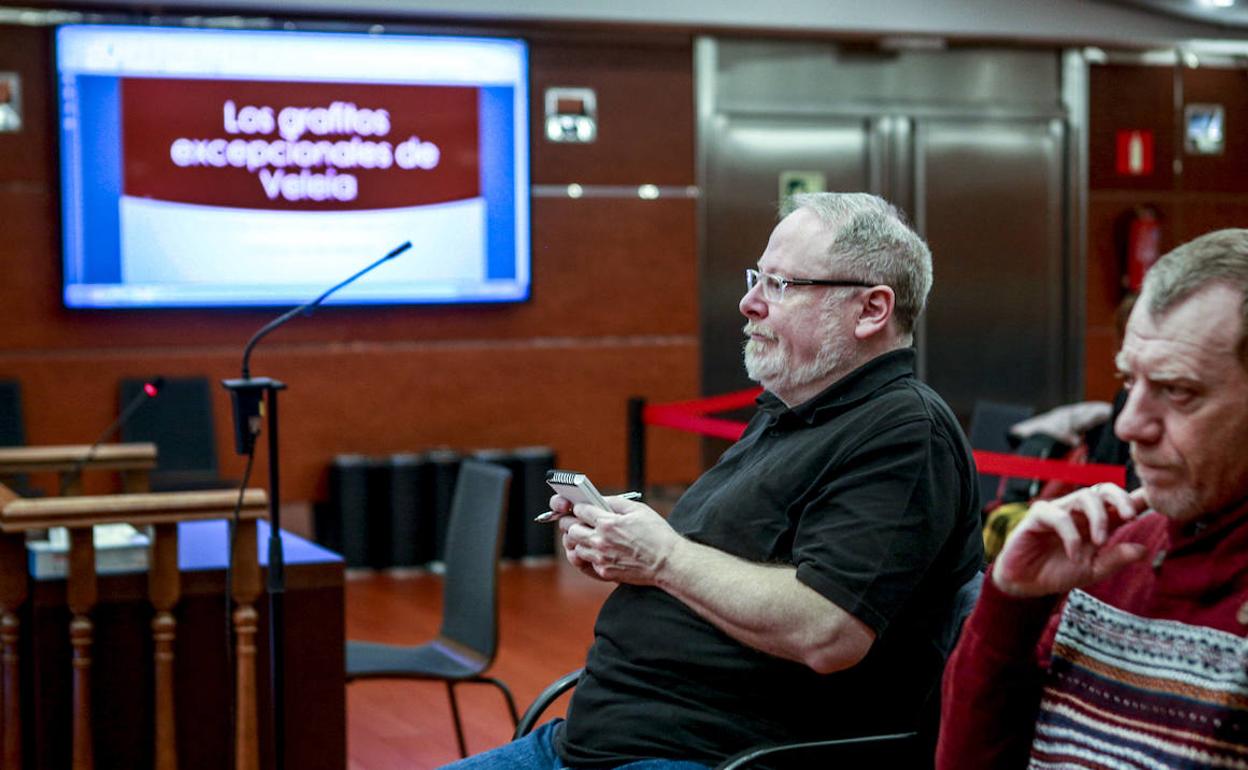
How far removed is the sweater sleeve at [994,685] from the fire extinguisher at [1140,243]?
284 inches

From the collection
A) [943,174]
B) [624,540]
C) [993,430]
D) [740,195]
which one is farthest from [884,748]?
[943,174]

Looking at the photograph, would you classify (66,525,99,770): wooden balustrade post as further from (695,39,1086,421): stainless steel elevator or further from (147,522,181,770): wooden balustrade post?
(695,39,1086,421): stainless steel elevator

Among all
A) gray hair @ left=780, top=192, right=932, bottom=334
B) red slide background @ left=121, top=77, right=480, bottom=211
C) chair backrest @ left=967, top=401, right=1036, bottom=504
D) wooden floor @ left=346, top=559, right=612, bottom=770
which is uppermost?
A: red slide background @ left=121, top=77, right=480, bottom=211

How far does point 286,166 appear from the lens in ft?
22.9

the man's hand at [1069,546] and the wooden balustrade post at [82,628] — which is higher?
the man's hand at [1069,546]

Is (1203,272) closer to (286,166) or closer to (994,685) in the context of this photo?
(994,685)

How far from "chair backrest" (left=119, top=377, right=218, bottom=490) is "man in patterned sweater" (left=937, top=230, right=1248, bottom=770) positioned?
18.2 feet

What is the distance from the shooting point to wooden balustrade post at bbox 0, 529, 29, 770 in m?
3.11

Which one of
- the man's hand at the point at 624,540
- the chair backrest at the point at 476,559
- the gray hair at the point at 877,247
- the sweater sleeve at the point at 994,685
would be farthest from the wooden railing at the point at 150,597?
the sweater sleeve at the point at 994,685

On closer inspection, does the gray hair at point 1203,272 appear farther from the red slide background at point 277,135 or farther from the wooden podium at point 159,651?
the red slide background at point 277,135

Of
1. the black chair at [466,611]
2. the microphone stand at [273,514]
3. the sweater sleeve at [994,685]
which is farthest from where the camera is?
the black chair at [466,611]

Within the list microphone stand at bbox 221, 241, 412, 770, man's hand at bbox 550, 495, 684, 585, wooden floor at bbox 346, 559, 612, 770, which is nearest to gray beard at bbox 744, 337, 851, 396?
man's hand at bbox 550, 495, 684, 585

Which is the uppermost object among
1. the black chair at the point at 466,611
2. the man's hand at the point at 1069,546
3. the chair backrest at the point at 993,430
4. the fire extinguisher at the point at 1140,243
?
the fire extinguisher at the point at 1140,243

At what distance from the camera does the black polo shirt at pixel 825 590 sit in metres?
2.02
